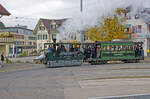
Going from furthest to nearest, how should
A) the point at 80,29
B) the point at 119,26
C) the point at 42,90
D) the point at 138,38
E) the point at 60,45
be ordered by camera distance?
the point at 138,38 → the point at 119,26 → the point at 80,29 → the point at 60,45 → the point at 42,90

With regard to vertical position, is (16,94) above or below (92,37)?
below

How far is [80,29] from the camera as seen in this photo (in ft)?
86.6

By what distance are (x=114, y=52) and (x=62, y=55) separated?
608cm

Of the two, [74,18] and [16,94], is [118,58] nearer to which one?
[74,18]

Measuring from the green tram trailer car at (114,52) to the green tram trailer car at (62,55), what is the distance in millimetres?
1740

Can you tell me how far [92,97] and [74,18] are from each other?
17412mm

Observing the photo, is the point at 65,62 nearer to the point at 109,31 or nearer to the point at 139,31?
the point at 109,31

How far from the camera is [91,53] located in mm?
23297

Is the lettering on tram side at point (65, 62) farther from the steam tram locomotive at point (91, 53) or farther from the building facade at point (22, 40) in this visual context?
the building facade at point (22, 40)

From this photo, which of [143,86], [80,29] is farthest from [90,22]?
[143,86]

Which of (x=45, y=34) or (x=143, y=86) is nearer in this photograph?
(x=143, y=86)

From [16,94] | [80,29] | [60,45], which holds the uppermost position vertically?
[80,29]

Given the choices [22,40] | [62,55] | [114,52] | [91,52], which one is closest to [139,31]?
[114,52]

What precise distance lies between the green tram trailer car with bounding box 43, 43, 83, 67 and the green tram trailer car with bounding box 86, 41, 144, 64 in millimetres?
1740
